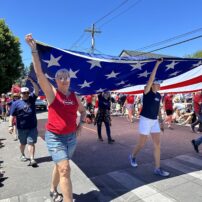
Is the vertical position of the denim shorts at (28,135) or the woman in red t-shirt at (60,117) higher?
the woman in red t-shirt at (60,117)

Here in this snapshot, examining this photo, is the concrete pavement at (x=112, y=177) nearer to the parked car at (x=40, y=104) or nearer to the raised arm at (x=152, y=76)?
the raised arm at (x=152, y=76)

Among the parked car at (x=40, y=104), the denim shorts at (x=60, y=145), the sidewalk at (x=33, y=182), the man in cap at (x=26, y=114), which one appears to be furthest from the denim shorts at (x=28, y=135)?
the parked car at (x=40, y=104)

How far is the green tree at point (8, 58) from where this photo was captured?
968 inches

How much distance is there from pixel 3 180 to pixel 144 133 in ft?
9.29

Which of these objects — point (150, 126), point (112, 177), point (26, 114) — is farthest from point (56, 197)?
point (26, 114)

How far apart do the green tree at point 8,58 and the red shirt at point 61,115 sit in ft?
73.4

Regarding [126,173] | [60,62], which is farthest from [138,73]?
[126,173]

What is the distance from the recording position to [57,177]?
383cm

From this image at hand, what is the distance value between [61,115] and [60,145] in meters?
0.40

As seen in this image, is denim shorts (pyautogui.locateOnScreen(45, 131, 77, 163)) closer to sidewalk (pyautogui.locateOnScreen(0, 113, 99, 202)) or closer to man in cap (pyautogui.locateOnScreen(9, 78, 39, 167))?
sidewalk (pyautogui.locateOnScreen(0, 113, 99, 202))

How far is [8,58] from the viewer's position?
25.3 meters

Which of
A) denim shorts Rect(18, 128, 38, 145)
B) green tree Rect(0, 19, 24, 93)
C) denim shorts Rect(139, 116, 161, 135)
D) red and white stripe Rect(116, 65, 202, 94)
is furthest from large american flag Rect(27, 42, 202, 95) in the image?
green tree Rect(0, 19, 24, 93)

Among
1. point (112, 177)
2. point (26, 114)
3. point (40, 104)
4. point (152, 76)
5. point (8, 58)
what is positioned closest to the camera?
point (152, 76)

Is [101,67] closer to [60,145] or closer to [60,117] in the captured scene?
[60,117]
